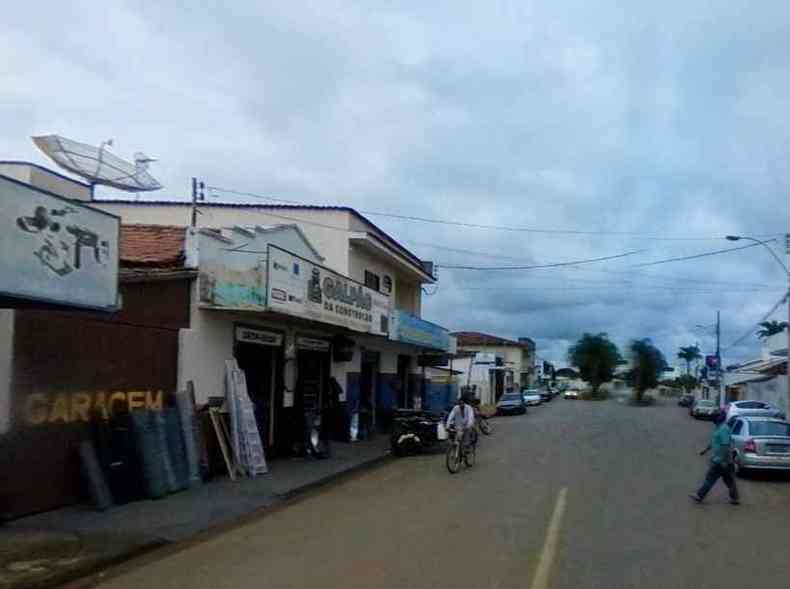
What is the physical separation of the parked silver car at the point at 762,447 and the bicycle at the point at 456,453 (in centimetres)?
597

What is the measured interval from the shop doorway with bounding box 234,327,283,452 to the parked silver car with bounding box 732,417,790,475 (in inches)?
414

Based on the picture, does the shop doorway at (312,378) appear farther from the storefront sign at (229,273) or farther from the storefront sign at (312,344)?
the storefront sign at (229,273)

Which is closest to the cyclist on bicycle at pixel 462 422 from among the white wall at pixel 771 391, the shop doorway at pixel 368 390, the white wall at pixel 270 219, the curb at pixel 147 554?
the curb at pixel 147 554

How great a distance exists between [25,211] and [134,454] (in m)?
5.35

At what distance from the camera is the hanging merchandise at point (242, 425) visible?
1878 cm

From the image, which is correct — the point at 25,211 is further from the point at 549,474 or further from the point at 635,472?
the point at 635,472

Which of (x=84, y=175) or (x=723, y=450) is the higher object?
(x=84, y=175)

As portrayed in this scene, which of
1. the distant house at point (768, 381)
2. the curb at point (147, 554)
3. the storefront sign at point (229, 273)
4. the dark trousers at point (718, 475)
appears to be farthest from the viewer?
the distant house at point (768, 381)

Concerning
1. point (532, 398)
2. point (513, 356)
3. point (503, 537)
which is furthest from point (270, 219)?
point (513, 356)

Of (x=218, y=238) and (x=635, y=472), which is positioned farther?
(x=635, y=472)

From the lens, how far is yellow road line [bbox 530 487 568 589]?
9.11 meters

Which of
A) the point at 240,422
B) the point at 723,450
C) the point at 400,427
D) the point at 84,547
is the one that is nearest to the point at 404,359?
the point at 400,427

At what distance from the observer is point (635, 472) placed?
21953mm

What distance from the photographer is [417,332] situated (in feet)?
116
